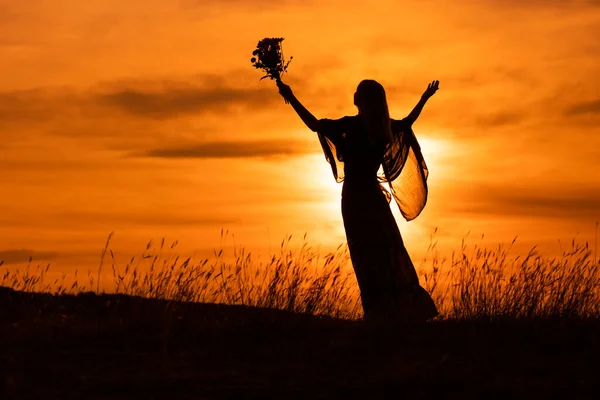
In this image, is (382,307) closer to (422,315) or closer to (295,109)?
(422,315)

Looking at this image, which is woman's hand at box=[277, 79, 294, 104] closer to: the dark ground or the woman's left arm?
the woman's left arm

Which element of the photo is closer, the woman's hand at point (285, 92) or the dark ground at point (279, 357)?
the dark ground at point (279, 357)

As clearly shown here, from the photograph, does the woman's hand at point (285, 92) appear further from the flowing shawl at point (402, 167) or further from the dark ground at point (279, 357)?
the dark ground at point (279, 357)

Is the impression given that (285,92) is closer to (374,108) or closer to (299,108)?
(299,108)

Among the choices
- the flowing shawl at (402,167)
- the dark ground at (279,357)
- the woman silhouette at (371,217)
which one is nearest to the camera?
the dark ground at (279,357)

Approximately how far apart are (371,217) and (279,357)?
290 cm

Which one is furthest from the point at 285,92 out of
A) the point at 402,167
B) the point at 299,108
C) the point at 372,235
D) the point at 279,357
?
the point at 279,357

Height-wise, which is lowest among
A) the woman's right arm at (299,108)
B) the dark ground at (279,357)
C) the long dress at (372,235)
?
the dark ground at (279,357)

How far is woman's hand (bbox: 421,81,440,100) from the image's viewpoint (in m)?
10.4

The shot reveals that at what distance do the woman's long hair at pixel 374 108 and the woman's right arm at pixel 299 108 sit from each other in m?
0.54

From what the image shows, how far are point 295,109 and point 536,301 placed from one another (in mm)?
3297

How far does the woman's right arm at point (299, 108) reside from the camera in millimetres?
9984

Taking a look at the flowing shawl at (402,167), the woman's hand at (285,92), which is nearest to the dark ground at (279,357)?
the flowing shawl at (402,167)

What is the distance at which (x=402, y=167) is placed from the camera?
10547 mm
